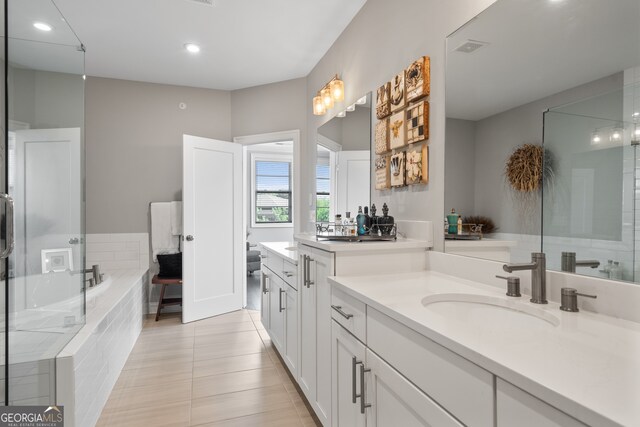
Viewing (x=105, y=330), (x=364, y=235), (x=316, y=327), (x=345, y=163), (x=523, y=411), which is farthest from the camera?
(x=345, y=163)

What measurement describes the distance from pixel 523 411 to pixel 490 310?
62cm

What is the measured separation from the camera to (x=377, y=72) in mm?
2420

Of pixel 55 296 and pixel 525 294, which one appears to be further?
pixel 55 296

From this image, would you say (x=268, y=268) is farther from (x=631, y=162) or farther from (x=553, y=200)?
(x=631, y=162)

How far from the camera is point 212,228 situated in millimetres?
3971

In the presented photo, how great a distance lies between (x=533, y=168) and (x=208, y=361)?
2.59 m

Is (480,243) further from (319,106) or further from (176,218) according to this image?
(176,218)

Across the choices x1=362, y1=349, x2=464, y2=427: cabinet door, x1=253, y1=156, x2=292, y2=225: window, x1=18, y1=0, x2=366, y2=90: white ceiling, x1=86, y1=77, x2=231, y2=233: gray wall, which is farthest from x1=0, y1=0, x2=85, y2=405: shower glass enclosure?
x1=253, y1=156, x2=292, y2=225: window

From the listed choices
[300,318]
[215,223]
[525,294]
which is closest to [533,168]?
[525,294]

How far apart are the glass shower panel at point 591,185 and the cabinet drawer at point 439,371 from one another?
1.96ft

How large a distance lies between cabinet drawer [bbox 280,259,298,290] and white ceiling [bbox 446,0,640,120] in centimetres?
126

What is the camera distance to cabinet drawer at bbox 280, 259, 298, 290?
2.17 m

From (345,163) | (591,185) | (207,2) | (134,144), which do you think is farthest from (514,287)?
(134,144)

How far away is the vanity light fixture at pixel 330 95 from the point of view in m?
2.90
